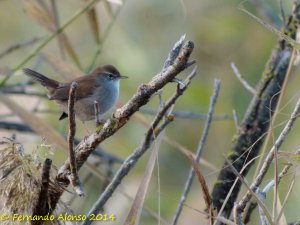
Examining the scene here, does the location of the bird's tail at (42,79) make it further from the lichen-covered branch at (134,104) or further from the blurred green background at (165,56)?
the lichen-covered branch at (134,104)

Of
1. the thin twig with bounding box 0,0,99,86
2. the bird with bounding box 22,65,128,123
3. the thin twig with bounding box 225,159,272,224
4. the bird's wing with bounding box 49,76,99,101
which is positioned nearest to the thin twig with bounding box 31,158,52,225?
the thin twig with bounding box 225,159,272,224

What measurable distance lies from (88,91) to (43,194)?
3.03 metres

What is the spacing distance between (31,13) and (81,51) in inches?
126

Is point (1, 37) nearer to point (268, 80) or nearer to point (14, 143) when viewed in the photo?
point (268, 80)

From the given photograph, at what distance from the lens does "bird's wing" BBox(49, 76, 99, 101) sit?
4961 mm

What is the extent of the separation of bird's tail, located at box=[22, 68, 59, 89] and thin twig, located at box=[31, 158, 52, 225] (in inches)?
99.3

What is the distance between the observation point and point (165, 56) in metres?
6.58

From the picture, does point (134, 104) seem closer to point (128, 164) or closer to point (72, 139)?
point (72, 139)

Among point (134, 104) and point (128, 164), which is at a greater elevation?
point (134, 104)

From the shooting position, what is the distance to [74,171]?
2.36m

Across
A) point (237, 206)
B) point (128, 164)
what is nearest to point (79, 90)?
point (128, 164)

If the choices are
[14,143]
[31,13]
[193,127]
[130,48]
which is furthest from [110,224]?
[130,48]

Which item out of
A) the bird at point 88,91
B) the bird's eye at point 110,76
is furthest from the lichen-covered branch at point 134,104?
the bird's eye at point 110,76

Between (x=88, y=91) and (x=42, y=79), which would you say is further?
(x=88, y=91)
